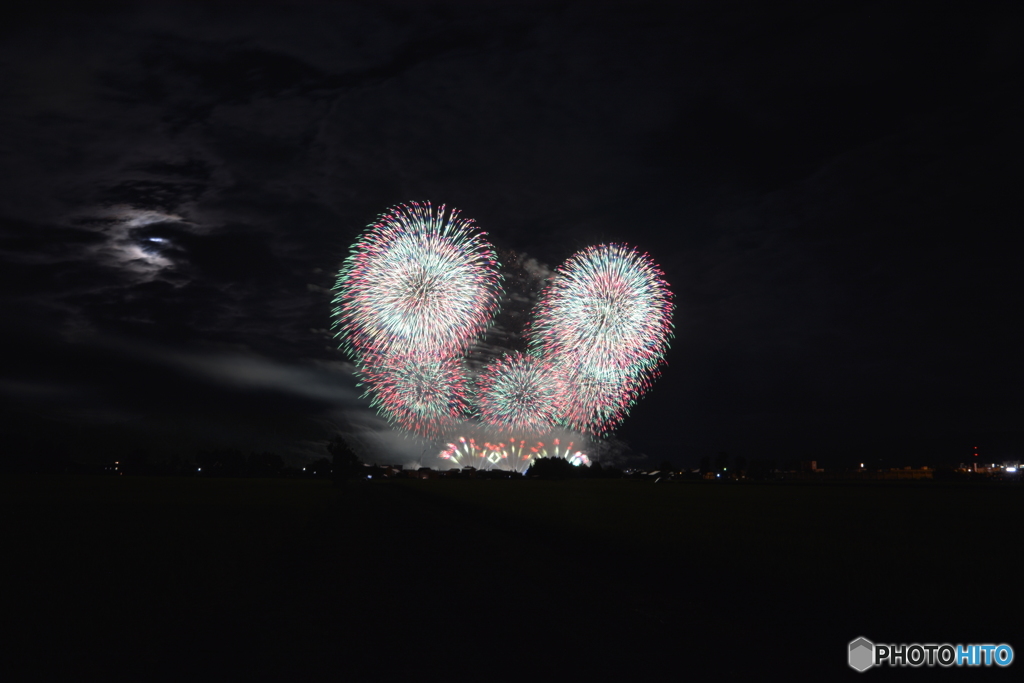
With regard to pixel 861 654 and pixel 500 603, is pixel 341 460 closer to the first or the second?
pixel 500 603

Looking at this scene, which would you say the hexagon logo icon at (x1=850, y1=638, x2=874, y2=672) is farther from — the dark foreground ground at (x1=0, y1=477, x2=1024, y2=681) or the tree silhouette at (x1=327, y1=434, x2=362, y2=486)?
the tree silhouette at (x1=327, y1=434, x2=362, y2=486)

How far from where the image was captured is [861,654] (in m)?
11.0

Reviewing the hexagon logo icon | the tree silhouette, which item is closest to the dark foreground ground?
the hexagon logo icon

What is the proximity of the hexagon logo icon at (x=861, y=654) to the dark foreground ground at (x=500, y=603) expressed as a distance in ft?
0.59

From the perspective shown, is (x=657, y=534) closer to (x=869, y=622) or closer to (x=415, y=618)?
(x=869, y=622)

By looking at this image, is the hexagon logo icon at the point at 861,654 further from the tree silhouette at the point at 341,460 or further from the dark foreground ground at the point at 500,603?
the tree silhouette at the point at 341,460

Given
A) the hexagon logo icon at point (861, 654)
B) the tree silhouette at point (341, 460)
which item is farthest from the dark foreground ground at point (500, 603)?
the tree silhouette at point (341, 460)

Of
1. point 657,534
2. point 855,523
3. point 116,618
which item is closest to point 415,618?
point 116,618

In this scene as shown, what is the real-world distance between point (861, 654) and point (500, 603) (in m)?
6.97

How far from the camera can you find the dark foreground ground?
9977 millimetres

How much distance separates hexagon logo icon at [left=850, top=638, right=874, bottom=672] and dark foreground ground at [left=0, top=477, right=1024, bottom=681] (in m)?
0.18

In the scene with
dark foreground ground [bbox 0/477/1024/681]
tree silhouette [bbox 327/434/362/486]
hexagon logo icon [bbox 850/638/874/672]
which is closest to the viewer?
dark foreground ground [bbox 0/477/1024/681]

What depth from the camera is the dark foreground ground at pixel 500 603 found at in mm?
9977

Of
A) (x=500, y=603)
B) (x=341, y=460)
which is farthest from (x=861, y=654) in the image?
(x=341, y=460)
